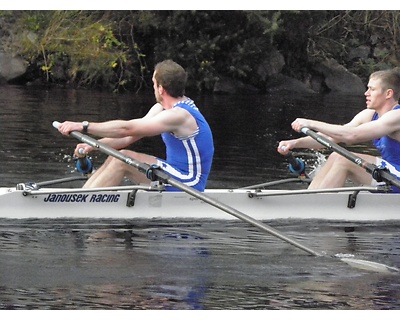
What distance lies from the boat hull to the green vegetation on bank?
64.8ft

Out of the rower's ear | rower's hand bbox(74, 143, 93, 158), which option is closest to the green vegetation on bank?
rower's hand bbox(74, 143, 93, 158)

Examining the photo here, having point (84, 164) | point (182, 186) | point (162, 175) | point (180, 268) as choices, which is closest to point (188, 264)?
point (180, 268)

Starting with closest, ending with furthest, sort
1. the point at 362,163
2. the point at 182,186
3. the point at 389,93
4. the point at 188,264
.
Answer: the point at 188,264 → the point at 182,186 → the point at 362,163 → the point at 389,93

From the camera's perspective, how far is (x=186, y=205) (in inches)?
386

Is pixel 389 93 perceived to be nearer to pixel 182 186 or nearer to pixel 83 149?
pixel 182 186

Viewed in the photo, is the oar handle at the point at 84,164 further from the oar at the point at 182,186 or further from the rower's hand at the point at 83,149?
the oar at the point at 182,186

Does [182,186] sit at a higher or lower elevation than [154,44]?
lower

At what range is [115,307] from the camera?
705 centimetres

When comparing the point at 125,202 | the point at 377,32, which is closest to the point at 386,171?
the point at 125,202

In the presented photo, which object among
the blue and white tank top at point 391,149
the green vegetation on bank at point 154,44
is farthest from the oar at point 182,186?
the green vegetation on bank at point 154,44

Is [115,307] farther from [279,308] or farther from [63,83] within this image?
[63,83]

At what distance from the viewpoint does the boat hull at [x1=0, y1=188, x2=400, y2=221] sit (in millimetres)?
9594

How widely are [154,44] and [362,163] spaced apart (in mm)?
21882

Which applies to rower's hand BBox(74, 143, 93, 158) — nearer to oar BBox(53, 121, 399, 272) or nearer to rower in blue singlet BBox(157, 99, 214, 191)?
oar BBox(53, 121, 399, 272)
